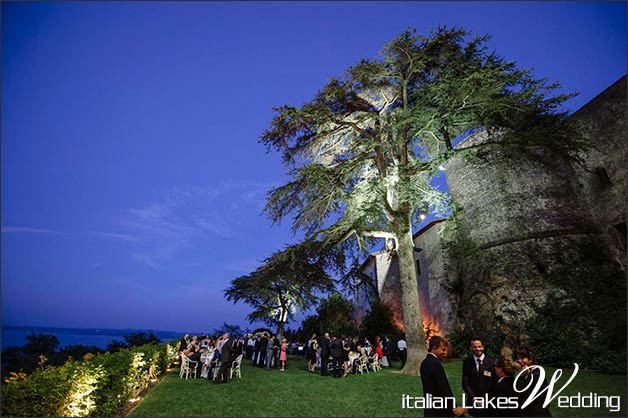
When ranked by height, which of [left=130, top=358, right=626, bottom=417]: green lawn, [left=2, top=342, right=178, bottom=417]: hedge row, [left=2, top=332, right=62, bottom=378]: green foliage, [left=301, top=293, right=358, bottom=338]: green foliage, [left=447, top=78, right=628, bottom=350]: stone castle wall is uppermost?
[left=447, top=78, right=628, bottom=350]: stone castle wall

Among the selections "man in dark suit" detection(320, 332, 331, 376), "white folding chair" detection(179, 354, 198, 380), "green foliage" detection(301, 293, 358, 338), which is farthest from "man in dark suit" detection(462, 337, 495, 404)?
"green foliage" detection(301, 293, 358, 338)

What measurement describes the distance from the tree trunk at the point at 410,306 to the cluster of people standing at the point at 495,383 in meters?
7.36

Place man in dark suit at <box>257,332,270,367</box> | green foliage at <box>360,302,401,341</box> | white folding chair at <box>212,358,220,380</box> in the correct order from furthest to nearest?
1. green foliage at <box>360,302,401,341</box>
2. man in dark suit at <box>257,332,270,367</box>
3. white folding chair at <box>212,358,220,380</box>

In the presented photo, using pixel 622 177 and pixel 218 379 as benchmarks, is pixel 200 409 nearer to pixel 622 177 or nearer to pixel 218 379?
pixel 218 379

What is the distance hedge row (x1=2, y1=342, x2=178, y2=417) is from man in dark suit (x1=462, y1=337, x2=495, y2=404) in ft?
22.3

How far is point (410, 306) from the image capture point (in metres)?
12.2

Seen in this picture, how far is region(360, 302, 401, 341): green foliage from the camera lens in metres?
22.0

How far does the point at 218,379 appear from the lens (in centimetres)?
1118

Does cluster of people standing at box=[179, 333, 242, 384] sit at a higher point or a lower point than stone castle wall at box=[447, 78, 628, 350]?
lower

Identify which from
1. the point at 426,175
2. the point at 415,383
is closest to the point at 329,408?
the point at 415,383

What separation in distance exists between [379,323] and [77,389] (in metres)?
19.2

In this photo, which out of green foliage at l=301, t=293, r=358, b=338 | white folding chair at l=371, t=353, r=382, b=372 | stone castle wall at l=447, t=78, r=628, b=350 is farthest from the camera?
green foliage at l=301, t=293, r=358, b=338

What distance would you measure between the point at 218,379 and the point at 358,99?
1268cm

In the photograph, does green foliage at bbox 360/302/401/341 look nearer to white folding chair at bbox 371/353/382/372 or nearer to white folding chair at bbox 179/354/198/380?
white folding chair at bbox 371/353/382/372
